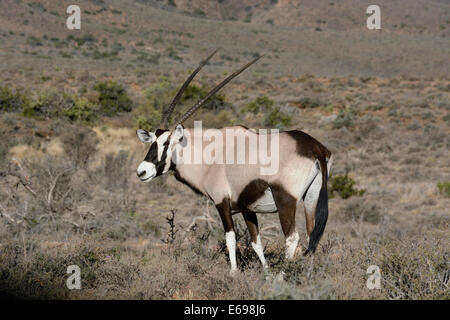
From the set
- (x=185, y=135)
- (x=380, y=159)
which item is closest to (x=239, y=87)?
(x=380, y=159)

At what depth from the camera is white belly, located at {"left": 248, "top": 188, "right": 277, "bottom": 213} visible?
4.53m

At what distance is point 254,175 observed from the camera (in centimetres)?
450

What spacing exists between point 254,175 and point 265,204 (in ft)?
1.10

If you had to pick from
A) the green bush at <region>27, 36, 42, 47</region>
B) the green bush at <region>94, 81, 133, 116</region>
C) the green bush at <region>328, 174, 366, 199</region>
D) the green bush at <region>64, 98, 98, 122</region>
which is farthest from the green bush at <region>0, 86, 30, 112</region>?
the green bush at <region>27, 36, 42, 47</region>

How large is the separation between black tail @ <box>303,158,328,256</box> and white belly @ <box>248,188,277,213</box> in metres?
0.48

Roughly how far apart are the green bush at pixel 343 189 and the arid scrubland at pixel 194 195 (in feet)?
0.12

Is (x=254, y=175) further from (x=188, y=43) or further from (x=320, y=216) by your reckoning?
(x=188, y=43)

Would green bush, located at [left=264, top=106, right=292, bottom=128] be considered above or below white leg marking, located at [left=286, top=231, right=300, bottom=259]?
above

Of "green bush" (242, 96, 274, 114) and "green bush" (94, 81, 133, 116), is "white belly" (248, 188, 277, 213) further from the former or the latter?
"green bush" (94, 81, 133, 116)

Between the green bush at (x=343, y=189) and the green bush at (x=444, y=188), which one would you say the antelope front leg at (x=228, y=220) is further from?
the green bush at (x=444, y=188)

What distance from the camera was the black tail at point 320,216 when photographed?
15.0 feet
